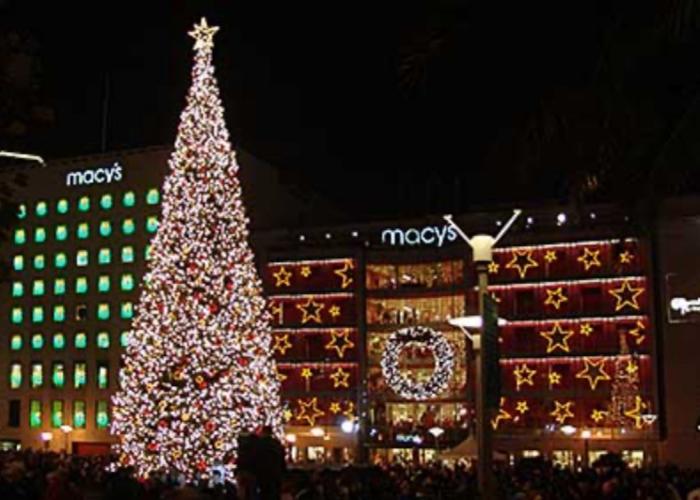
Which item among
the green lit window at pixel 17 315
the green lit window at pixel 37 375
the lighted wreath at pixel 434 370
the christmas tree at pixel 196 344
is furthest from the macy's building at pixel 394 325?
the christmas tree at pixel 196 344

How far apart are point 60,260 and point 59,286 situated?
7.11 feet

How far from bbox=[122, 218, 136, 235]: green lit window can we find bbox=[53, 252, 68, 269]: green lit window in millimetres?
6482

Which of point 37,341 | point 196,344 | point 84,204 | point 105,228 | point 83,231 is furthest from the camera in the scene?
point 37,341

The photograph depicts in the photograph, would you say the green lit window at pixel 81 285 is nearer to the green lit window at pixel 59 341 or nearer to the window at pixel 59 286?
the window at pixel 59 286

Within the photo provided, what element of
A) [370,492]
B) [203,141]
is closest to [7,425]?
[203,141]

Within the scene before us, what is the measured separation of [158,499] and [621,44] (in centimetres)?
1217

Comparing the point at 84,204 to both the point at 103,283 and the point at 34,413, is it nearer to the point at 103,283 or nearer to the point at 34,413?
the point at 103,283

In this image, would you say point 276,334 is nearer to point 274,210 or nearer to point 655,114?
point 274,210

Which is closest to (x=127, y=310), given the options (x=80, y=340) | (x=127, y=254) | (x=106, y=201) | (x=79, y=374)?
(x=127, y=254)

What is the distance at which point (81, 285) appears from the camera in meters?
88.4

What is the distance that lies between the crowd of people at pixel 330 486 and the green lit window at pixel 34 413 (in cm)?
5945

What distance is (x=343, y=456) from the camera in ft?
231

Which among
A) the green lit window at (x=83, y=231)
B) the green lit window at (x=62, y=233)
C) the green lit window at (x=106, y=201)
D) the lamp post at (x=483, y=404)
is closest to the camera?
the lamp post at (x=483, y=404)

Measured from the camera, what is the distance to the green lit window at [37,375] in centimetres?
8862
